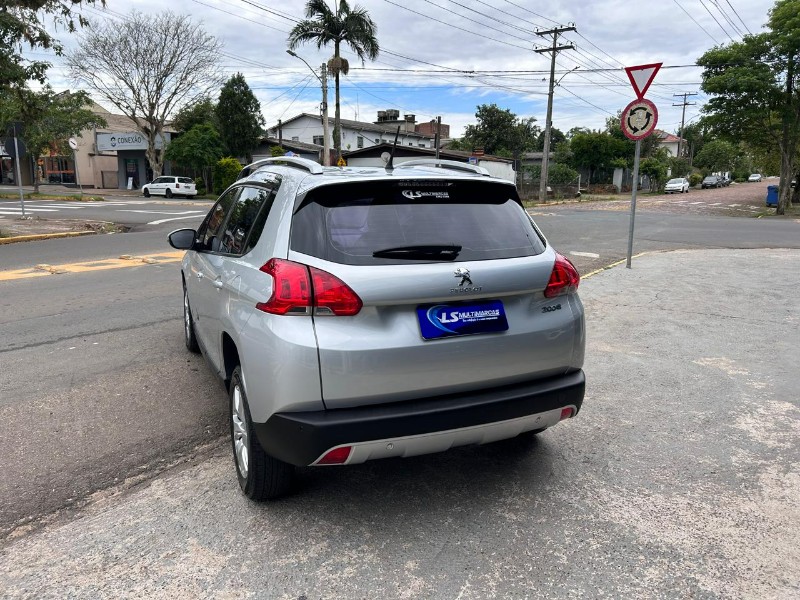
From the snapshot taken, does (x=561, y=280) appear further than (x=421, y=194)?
Yes

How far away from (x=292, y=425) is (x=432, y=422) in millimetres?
629

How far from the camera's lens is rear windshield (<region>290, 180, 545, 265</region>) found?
9.37 ft

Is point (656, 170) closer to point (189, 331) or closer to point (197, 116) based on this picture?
point (197, 116)

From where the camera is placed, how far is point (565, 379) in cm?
322

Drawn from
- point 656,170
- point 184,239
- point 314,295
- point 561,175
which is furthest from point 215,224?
point 656,170

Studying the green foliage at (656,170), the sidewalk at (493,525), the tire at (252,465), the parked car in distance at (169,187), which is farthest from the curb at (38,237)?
the green foliage at (656,170)

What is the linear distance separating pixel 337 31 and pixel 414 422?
32.3 metres

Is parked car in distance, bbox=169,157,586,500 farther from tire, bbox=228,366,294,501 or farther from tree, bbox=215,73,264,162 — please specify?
tree, bbox=215,73,264,162

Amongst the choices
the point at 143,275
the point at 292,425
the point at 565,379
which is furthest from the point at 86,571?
the point at 143,275

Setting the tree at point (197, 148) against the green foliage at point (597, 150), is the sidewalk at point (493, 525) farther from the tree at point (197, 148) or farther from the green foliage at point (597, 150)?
Result: the green foliage at point (597, 150)

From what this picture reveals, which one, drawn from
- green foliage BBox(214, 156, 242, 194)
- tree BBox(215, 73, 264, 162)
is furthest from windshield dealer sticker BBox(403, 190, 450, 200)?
tree BBox(215, 73, 264, 162)

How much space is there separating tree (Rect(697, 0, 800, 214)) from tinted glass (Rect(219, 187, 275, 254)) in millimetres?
30027

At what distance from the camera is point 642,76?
993cm

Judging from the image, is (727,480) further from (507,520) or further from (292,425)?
(292,425)
